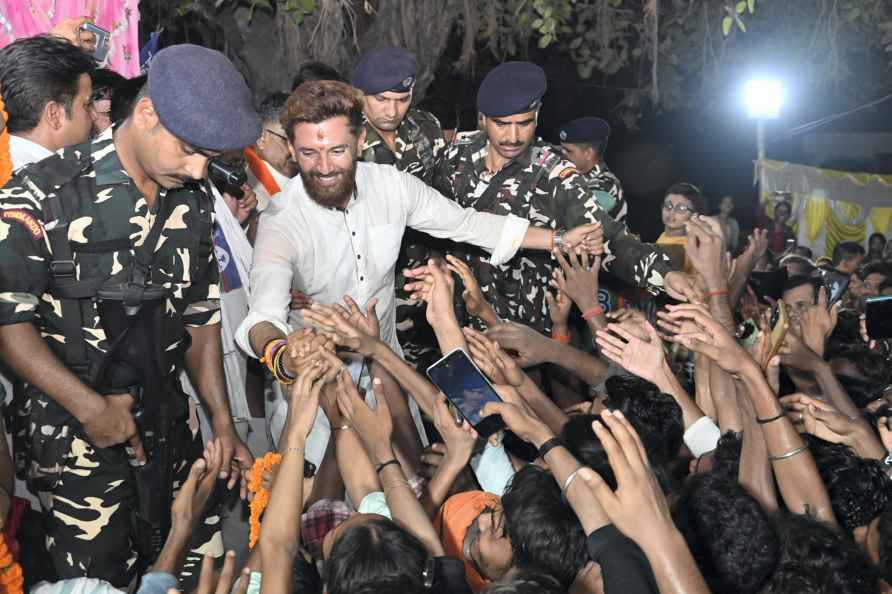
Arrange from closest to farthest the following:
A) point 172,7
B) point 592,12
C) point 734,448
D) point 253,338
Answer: point 734,448 → point 253,338 → point 172,7 → point 592,12

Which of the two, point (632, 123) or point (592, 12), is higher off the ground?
point (592, 12)

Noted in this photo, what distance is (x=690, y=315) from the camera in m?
3.32

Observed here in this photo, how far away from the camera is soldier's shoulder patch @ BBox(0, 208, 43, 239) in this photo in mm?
3027

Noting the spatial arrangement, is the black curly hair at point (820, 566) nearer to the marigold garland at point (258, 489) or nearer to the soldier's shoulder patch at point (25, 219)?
the marigold garland at point (258, 489)

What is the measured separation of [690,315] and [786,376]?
7.09 ft

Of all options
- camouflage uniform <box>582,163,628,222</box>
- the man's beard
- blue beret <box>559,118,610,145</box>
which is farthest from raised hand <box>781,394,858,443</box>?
blue beret <box>559,118,610,145</box>

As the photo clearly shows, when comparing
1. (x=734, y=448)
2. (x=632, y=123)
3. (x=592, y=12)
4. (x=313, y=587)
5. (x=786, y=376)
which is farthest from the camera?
(x=632, y=123)

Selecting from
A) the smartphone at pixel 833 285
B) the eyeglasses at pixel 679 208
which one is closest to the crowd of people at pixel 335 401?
the smartphone at pixel 833 285

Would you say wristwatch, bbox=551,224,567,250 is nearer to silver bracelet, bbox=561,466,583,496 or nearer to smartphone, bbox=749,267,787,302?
silver bracelet, bbox=561,466,583,496

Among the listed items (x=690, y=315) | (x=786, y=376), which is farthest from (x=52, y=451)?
(x=786, y=376)

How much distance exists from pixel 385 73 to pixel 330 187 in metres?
1.04

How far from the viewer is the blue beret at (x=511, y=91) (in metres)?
4.91

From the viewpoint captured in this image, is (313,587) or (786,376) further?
(786,376)

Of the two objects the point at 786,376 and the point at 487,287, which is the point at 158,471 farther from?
the point at 786,376
